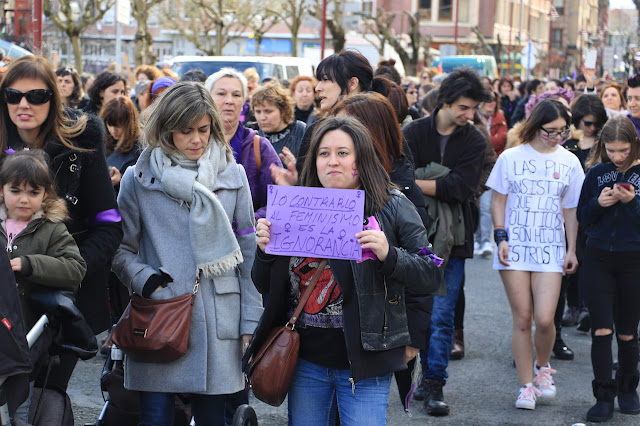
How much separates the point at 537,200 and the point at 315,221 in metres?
3.17

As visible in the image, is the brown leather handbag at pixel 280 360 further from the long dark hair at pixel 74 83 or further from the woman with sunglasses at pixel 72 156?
the long dark hair at pixel 74 83

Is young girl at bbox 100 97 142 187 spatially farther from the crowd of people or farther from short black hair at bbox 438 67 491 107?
short black hair at bbox 438 67 491 107

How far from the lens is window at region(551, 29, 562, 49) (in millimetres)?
104781

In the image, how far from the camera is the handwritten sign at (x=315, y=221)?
3.55 meters

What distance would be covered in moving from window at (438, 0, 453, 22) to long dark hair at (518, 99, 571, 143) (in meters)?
69.7

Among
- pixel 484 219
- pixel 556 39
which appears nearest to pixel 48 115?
pixel 484 219

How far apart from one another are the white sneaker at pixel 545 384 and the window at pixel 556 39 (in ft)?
335

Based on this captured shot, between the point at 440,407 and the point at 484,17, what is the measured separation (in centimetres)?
7213

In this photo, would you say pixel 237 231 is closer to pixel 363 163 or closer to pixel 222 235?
pixel 222 235

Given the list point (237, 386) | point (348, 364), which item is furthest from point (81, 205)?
point (348, 364)

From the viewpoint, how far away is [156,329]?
408 cm

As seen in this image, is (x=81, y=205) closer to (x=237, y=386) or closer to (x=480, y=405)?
(x=237, y=386)

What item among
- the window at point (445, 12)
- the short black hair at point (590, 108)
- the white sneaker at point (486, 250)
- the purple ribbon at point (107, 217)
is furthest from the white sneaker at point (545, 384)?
the window at point (445, 12)

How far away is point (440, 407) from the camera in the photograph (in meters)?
6.22
